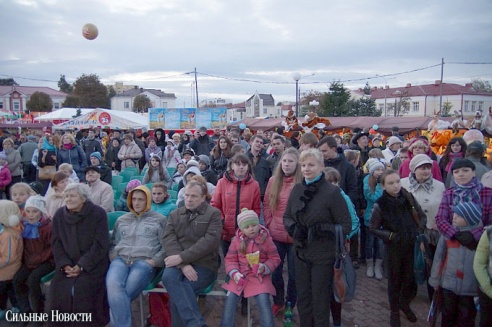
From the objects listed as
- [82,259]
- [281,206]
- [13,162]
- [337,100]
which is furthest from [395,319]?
[337,100]

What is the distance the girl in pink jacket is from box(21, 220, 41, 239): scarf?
215 centimetres

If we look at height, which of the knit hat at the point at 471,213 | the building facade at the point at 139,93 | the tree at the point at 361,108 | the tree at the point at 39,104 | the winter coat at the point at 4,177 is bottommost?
the winter coat at the point at 4,177

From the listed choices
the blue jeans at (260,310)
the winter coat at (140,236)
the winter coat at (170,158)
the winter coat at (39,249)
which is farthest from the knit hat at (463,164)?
the winter coat at (170,158)

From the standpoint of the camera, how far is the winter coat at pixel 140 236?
382 cm

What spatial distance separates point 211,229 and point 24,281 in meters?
2.13

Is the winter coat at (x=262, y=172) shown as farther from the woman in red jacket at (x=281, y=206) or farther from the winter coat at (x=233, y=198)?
the woman in red jacket at (x=281, y=206)

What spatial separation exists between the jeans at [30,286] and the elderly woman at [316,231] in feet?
8.97

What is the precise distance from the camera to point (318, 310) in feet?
10.5

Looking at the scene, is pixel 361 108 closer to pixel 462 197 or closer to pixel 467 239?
pixel 462 197

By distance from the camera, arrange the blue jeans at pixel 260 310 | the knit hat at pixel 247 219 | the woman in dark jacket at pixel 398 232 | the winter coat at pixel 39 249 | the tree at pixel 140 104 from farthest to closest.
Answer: the tree at pixel 140 104 < the winter coat at pixel 39 249 < the woman in dark jacket at pixel 398 232 < the knit hat at pixel 247 219 < the blue jeans at pixel 260 310

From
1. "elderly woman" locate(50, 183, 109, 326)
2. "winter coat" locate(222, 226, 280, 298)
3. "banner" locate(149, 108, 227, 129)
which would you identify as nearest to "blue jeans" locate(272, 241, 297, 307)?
"winter coat" locate(222, 226, 280, 298)

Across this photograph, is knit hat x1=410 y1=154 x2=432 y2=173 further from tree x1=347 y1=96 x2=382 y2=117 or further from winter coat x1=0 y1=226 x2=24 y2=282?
tree x1=347 y1=96 x2=382 y2=117

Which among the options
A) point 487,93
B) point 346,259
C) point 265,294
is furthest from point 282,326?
point 487,93

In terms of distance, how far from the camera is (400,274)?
375 centimetres
